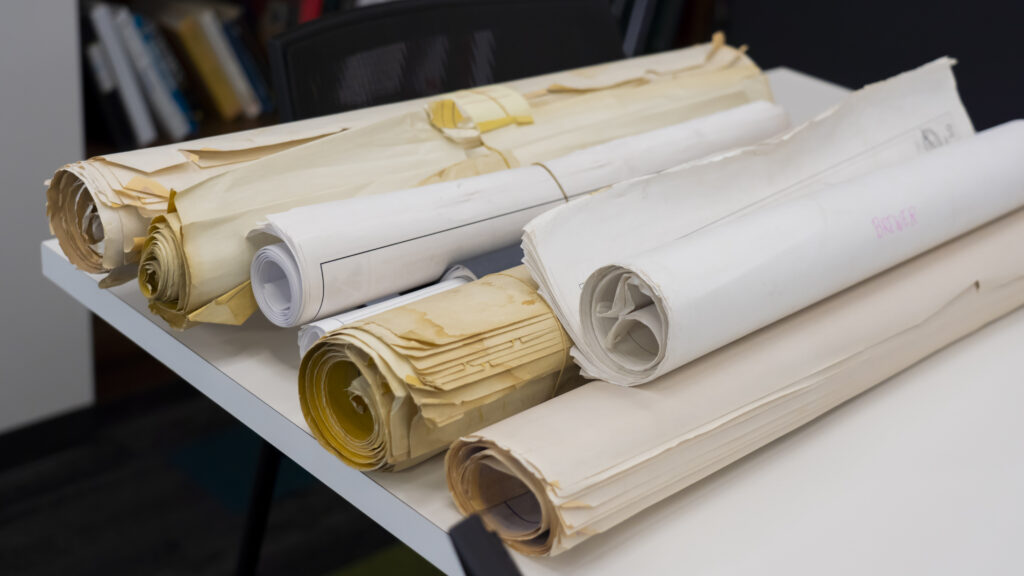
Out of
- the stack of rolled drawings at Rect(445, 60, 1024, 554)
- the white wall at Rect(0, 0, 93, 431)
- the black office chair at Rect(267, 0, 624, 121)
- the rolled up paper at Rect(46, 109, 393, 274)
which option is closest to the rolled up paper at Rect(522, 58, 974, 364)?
the stack of rolled drawings at Rect(445, 60, 1024, 554)

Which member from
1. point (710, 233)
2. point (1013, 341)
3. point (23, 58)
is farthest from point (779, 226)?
point (23, 58)

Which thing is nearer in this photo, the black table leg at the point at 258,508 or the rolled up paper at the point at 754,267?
the rolled up paper at the point at 754,267

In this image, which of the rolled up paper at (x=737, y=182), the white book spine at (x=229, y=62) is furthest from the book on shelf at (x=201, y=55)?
the rolled up paper at (x=737, y=182)

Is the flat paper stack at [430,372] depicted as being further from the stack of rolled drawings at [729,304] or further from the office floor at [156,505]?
the office floor at [156,505]

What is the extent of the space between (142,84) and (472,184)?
4.81ft

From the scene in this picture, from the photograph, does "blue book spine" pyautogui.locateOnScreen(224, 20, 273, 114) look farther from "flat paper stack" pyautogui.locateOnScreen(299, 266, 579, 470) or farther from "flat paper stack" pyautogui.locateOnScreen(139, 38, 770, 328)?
"flat paper stack" pyautogui.locateOnScreen(299, 266, 579, 470)

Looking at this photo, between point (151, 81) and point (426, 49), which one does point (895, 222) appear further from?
point (151, 81)

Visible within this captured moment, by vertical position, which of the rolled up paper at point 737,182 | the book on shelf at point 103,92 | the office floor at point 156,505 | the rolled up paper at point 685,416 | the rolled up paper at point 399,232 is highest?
the rolled up paper at point 737,182

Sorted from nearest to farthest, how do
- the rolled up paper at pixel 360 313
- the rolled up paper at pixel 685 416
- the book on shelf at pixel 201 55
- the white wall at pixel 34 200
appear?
the rolled up paper at pixel 685 416 → the rolled up paper at pixel 360 313 → the white wall at pixel 34 200 → the book on shelf at pixel 201 55

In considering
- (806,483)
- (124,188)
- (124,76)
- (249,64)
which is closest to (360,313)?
(124,188)

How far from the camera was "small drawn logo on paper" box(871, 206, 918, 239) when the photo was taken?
0.75 metres

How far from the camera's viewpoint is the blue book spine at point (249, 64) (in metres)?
2.10

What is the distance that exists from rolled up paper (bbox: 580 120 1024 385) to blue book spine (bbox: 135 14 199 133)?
64.1 inches

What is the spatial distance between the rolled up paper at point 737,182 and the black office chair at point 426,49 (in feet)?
1.77
